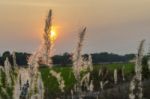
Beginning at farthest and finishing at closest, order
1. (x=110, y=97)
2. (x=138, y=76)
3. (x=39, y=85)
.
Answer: (x=110, y=97)
(x=39, y=85)
(x=138, y=76)

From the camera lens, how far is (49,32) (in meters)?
3.76

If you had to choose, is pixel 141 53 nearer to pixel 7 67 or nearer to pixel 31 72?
pixel 31 72

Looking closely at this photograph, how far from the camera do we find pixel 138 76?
4.51 m

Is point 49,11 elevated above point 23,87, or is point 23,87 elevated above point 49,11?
point 49,11

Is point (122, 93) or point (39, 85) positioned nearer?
point (39, 85)

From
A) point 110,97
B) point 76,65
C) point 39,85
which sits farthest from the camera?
point 110,97

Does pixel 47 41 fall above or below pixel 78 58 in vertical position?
above

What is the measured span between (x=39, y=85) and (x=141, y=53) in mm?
1076

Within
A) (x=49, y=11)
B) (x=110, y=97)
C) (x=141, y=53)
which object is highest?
(x=49, y=11)

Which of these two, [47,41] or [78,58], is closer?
[47,41]

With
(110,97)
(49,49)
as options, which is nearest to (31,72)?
(49,49)

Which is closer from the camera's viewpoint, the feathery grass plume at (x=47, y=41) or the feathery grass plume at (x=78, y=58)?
the feathery grass plume at (x=47, y=41)

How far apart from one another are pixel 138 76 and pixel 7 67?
1748 mm

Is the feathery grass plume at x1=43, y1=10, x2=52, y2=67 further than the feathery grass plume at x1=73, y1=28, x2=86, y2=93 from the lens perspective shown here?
No
